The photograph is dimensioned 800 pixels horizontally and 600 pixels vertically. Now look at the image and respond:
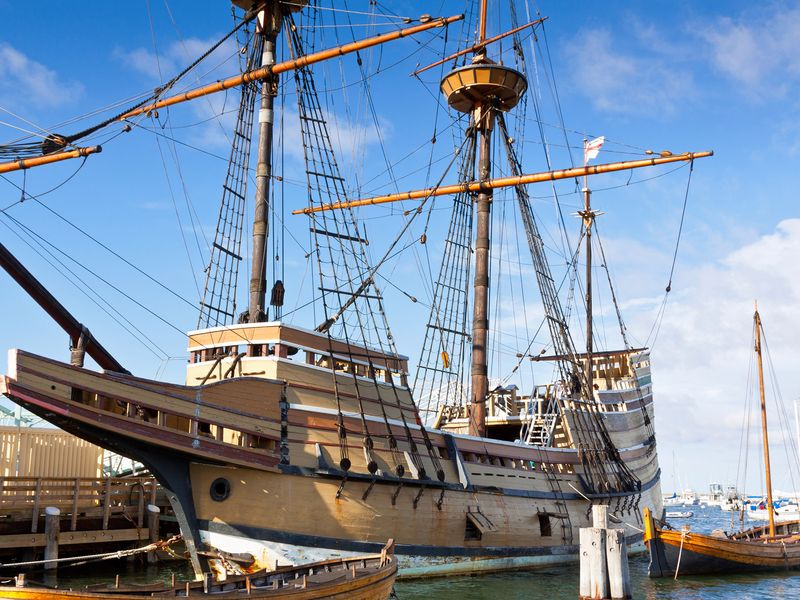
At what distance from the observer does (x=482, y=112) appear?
91.8ft

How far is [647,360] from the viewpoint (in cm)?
3412

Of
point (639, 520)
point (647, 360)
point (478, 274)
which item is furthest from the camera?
point (647, 360)

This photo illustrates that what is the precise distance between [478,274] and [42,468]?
13785 millimetres

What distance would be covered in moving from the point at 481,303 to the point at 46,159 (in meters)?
13.0

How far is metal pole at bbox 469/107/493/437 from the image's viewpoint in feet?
78.7

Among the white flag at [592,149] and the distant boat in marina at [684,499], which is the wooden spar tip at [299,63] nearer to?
the white flag at [592,149]

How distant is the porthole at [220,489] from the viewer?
50.4ft

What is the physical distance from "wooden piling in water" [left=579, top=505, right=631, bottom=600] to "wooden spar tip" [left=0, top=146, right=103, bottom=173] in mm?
13384

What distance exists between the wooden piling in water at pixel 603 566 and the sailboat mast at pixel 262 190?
27.5 feet

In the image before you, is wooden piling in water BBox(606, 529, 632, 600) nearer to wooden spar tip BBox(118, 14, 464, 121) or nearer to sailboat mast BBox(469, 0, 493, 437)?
sailboat mast BBox(469, 0, 493, 437)

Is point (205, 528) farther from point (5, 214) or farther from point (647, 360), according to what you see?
point (647, 360)

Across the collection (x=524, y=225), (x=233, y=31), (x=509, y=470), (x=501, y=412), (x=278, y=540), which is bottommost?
(x=278, y=540)

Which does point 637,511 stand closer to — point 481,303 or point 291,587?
point 481,303

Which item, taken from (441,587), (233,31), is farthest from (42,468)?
(233,31)
